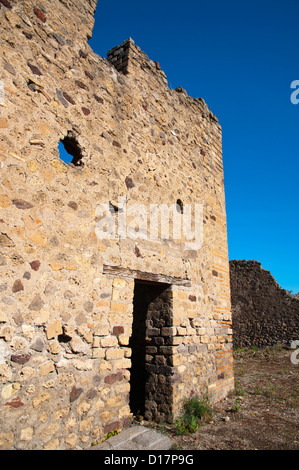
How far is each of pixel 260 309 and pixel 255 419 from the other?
8380 mm

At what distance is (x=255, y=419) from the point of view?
4.09m

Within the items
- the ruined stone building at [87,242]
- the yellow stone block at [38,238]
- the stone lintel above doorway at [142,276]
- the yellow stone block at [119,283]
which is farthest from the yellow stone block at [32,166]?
the yellow stone block at [119,283]

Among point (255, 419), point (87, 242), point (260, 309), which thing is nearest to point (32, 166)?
point (87, 242)

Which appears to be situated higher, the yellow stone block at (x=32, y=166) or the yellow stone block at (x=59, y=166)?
the yellow stone block at (x=59, y=166)

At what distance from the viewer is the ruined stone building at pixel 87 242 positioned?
249cm

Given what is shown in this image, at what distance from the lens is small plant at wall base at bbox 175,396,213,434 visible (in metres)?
3.48

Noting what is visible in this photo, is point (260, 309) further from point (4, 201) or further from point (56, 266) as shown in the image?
point (4, 201)

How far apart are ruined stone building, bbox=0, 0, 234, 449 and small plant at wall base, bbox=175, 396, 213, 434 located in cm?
16

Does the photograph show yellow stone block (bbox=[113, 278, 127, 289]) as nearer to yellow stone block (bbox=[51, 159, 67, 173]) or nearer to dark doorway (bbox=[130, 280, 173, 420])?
dark doorway (bbox=[130, 280, 173, 420])

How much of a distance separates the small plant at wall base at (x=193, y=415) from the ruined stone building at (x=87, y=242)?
158 millimetres

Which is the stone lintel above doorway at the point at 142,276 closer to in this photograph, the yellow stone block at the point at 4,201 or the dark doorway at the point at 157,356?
the dark doorway at the point at 157,356

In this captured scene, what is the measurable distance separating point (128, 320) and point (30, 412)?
131 centimetres

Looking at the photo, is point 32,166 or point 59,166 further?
point 59,166

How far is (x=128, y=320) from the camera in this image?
336 centimetres
